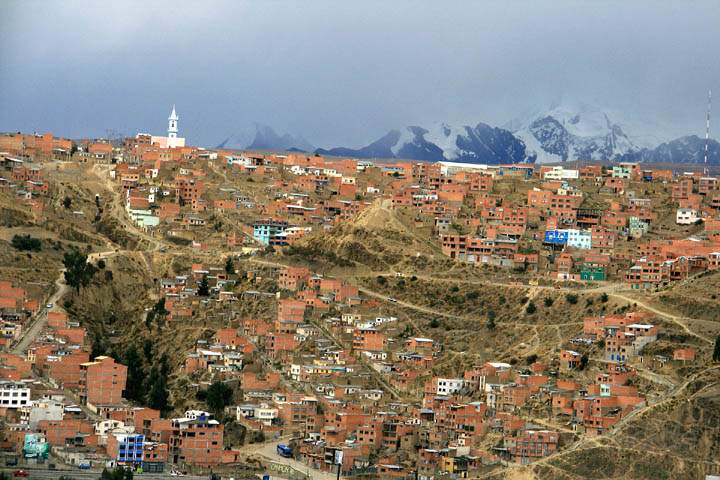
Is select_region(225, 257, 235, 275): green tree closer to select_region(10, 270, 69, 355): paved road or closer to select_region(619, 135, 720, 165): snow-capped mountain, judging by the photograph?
select_region(10, 270, 69, 355): paved road

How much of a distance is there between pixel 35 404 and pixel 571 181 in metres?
30.4

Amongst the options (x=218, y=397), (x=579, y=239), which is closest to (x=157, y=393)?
(x=218, y=397)

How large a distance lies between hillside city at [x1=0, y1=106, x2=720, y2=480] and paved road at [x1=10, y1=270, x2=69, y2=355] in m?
0.14

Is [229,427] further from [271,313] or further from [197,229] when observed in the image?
[197,229]

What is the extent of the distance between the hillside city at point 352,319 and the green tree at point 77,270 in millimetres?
89

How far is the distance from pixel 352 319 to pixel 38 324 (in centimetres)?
913

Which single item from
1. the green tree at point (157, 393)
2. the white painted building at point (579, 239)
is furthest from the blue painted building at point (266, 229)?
the green tree at point (157, 393)

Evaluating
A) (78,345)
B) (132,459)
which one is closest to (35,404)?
(132,459)

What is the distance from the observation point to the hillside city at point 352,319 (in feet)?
167

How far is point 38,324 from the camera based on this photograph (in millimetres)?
60094

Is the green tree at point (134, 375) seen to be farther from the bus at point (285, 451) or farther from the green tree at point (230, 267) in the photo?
the green tree at point (230, 267)

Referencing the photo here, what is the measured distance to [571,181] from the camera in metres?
76.7

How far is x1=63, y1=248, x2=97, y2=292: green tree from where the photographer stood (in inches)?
2539

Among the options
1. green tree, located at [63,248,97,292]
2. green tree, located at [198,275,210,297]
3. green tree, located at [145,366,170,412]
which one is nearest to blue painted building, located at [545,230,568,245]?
green tree, located at [198,275,210,297]
